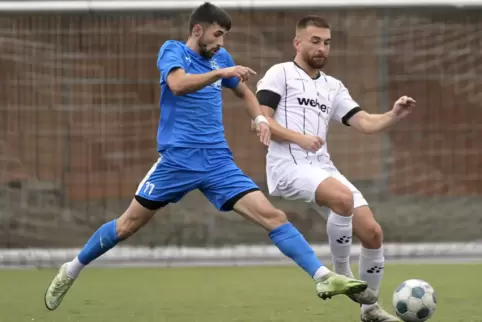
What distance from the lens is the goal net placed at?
12898mm

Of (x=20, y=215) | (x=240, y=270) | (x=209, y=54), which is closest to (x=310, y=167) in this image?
(x=209, y=54)

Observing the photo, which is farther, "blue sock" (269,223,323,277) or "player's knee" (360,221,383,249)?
"player's knee" (360,221,383,249)

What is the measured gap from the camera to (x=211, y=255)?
12570mm

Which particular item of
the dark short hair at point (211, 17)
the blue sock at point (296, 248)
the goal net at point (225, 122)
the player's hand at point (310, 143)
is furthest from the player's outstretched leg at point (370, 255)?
the goal net at point (225, 122)

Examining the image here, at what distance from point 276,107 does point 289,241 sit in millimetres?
1216

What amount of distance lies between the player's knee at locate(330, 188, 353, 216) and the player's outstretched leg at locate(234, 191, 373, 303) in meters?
0.35

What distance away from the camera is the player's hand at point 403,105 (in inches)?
286

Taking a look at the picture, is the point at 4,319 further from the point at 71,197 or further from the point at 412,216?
the point at 412,216

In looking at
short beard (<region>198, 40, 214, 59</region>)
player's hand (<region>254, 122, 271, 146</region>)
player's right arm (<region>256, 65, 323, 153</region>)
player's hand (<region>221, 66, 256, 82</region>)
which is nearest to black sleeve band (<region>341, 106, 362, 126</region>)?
player's right arm (<region>256, 65, 323, 153</region>)

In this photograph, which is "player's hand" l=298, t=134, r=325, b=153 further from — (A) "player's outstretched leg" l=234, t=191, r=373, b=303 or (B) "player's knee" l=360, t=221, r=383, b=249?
(B) "player's knee" l=360, t=221, r=383, b=249

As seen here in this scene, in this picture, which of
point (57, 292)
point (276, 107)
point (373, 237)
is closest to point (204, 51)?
point (276, 107)

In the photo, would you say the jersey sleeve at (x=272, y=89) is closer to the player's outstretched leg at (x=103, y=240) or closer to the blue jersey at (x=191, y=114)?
the blue jersey at (x=191, y=114)

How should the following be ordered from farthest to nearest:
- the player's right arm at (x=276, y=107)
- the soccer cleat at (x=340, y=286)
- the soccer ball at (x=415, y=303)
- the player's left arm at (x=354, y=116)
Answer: the player's left arm at (x=354, y=116) → the player's right arm at (x=276, y=107) → the soccer ball at (x=415, y=303) → the soccer cleat at (x=340, y=286)

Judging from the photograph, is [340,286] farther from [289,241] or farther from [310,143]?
[310,143]
